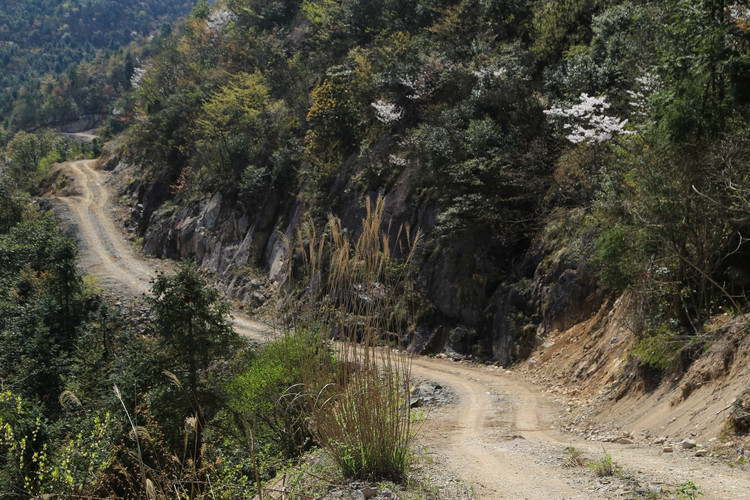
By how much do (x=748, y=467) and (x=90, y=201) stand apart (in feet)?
168

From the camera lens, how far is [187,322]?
43.8ft

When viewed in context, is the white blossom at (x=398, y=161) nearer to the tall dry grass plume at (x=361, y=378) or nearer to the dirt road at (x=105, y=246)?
the dirt road at (x=105, y=246)

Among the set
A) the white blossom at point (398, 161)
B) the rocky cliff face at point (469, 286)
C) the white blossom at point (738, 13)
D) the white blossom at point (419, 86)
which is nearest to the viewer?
the white blossom at point (738, 13)

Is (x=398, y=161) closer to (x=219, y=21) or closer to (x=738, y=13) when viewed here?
(x=738, y=13)

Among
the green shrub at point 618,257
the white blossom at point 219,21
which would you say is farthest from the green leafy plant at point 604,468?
the white blossom at point 219,21

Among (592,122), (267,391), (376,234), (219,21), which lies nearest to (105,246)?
(219,21)

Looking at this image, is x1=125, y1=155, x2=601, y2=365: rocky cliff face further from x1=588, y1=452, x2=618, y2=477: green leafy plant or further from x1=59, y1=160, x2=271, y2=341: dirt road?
x1=588, y1=452, x2=618, y2=477: green leafy plant

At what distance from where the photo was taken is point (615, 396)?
9.87 meters

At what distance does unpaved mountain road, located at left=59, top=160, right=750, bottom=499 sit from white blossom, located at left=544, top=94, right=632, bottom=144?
6.54m

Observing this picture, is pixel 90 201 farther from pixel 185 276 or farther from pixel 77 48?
pixel 77 48

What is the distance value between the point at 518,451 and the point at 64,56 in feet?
630

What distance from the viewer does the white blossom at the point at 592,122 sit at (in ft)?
43.7

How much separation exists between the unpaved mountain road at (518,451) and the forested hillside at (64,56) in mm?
99198

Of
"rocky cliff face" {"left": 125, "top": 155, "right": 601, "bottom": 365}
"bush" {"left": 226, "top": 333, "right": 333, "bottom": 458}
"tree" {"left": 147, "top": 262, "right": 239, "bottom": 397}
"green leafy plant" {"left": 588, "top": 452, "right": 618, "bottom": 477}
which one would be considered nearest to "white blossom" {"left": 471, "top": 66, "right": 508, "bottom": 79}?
"rocky cliff face" {"left": 125, "top": 155, "right": 601, "bottom": 365}
